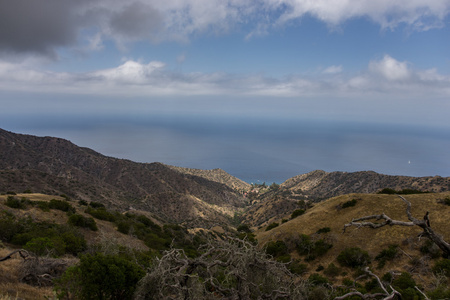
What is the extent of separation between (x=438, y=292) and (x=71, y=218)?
2307cm

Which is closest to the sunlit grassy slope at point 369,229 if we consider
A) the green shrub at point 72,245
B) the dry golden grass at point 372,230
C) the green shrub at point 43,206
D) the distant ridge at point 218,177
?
the dry golden grass at point 372,230

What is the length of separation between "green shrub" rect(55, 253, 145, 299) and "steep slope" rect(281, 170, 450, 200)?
5961 centimetres

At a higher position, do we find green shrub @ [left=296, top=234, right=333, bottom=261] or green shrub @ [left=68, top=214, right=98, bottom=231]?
green shrub @ [left=68, top=214, right=98, bottom=231]

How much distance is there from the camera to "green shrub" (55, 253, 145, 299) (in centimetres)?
547

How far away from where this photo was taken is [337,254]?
1900 cm

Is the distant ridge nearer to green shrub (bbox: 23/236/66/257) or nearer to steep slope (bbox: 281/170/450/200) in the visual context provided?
steep slope (bbox: 281/170/450/200)

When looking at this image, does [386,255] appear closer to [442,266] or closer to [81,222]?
[442,266]

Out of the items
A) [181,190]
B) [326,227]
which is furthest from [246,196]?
[326,227]

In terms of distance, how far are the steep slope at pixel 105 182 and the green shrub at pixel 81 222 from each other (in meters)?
25.2

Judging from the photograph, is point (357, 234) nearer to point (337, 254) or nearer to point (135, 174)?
point (337, 254)

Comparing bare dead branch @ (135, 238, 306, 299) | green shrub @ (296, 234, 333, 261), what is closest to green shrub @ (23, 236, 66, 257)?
bare dead branch @ (135, 238, 306, 299)

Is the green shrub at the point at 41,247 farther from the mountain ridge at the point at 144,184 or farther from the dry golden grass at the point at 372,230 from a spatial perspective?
the mountain ridge at the point at 144,184

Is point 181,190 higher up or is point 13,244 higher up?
point 13,244

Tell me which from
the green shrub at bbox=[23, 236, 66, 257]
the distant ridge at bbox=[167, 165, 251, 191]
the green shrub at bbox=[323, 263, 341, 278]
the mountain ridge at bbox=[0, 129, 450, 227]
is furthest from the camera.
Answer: the distant ridge at bbox=[167, 165, 251, 191]
